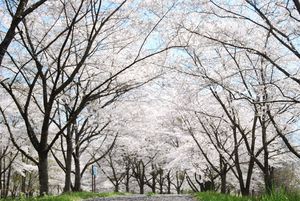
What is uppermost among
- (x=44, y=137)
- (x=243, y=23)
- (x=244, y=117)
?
(x=243, y=23)

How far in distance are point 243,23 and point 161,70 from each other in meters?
3.07

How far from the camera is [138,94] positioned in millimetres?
18516

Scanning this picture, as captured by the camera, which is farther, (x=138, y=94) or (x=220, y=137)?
(x=220, y=137)

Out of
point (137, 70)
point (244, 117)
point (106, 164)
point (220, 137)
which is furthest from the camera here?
point (106, 164)

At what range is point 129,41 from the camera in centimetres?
1245

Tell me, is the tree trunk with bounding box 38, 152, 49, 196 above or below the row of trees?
below

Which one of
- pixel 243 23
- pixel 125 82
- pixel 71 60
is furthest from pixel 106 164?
pixel 243 23

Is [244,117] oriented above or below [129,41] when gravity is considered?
below

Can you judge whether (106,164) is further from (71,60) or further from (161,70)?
(161,70)

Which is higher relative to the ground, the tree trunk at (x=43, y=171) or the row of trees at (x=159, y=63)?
the row of trees at (x=159, y=63)

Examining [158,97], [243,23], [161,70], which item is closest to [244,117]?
[158,97]

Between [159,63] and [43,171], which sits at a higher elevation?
[159,63]

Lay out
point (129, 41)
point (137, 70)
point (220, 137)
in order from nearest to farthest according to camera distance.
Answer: point (129, 41), point (137, 70), point (220, 137)

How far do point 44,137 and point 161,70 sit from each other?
416cm
